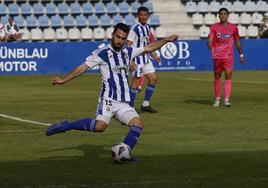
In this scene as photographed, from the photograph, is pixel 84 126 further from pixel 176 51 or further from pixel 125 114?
pixel 176 51

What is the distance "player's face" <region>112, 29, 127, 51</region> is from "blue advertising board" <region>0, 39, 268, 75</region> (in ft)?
78.6

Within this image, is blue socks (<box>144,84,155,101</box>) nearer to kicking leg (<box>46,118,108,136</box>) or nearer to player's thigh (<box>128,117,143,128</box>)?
kicking leg (<box>46,118,108,136</box>)

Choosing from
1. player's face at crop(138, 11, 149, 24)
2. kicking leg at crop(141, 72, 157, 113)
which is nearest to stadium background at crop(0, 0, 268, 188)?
kicking leg at crop(141, 72, 157, 113)

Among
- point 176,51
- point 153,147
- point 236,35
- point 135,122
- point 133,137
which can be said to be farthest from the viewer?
point 176,51

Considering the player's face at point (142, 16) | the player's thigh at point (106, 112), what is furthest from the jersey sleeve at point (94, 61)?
the player's face at point (142, 16)

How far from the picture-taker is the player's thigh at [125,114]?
1065 cm

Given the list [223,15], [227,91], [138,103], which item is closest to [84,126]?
→ [227,91]

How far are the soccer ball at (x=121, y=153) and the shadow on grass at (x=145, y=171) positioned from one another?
79mm

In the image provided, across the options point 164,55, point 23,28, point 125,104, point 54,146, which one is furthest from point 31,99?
point 23,28

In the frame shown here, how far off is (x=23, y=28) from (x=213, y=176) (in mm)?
32578

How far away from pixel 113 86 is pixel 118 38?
2.15ft

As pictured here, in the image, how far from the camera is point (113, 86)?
10.9 m

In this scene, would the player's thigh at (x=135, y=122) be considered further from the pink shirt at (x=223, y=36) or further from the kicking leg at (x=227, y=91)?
the pink shirt at (x=223, y=36)

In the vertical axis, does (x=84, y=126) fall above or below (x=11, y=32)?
above
